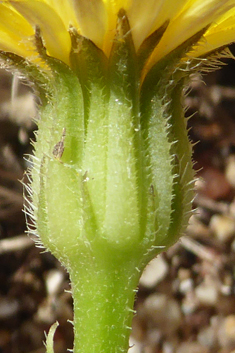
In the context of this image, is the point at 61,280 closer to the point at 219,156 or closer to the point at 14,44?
the point at 219,156

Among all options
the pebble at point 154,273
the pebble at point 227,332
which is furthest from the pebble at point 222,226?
the pebble at point 227,332

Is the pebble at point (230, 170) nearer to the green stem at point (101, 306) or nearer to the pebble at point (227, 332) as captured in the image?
the pebble at point (227, 332)

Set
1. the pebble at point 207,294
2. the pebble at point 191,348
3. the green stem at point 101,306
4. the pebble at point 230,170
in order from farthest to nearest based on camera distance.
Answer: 1. the pebble at point 230,170
2. the pebble at point 207,294
3. the pebble at point 191,348
4. the green stem at point 101,306

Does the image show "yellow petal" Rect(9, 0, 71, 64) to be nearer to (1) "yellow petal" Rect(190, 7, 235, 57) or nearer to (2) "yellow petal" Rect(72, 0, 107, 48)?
(2) "yellow petal" Rect(72, 0, 107, 48)

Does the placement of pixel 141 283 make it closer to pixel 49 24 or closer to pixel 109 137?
pixel 109 137

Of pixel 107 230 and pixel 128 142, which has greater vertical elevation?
pixel 128 142

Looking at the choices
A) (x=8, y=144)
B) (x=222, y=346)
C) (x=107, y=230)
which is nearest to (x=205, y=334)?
(x=222, y=346)

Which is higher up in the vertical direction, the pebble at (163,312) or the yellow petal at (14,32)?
the yellow petal at (14,32)
